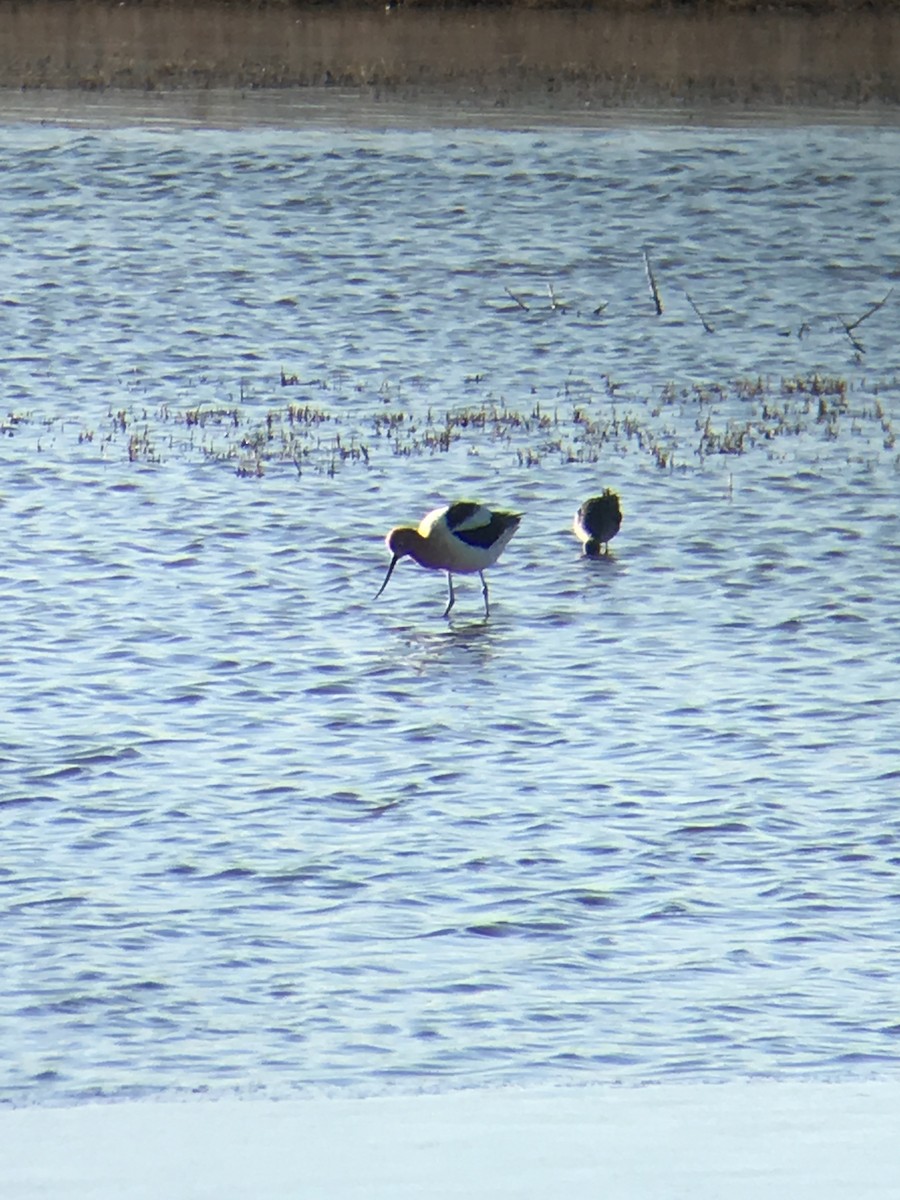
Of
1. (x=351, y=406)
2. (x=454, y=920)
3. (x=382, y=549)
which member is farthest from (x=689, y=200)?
(x=454, y=920)

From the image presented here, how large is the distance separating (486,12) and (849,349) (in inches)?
874

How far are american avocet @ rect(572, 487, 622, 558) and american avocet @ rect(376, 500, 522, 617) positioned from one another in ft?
2.28

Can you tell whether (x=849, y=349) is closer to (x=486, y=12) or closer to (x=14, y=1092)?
(x=14, y=1092)

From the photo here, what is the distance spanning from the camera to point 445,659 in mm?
10391

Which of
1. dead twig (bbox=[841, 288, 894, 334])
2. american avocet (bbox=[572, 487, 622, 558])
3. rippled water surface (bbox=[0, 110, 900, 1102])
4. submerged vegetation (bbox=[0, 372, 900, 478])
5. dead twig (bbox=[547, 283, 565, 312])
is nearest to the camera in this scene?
rippled water surface (bbox=[0, 110, 900, 1102])

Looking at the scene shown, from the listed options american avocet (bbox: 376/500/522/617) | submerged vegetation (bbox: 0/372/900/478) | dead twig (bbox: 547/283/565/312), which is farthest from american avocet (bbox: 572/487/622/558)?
dead twig (bbox: 547/283/565/312)

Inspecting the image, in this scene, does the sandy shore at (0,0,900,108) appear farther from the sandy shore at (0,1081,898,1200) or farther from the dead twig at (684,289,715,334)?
the sandy shore at (0,1081,898,1200)

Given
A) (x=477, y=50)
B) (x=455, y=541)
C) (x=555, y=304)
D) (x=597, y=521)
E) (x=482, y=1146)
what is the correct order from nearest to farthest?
(x=482, y=1146) → (x=455, y=541) → (x=597, y=521) → (x=555, y=304) → (x=477, y=50)

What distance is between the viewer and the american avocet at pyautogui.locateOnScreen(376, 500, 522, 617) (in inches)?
446

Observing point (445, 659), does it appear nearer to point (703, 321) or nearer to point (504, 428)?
point (504, 428)

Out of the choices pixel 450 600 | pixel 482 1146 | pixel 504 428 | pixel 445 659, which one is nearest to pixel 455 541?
pixel 450 600

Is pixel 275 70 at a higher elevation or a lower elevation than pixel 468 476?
higher

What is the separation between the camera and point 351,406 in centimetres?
1630

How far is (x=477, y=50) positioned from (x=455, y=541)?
25.3 m
